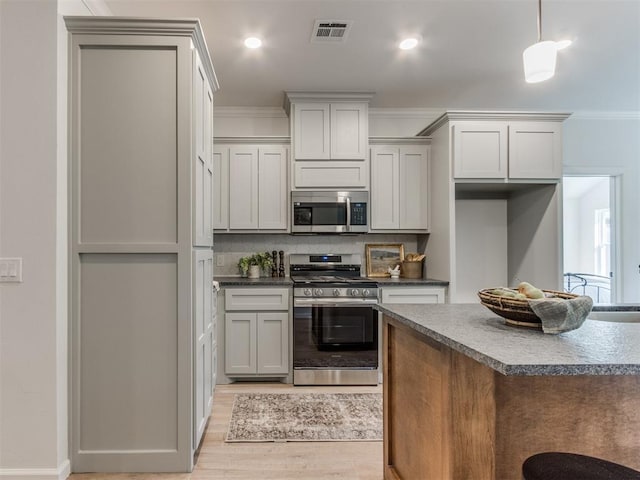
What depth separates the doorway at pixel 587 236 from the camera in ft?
21.0

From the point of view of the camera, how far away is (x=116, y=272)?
6.89 feet

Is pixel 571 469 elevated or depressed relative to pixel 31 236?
depressed

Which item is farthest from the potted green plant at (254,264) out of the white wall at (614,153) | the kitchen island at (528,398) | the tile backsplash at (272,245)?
the white wall at (614,153)

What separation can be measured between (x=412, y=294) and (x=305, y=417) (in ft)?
4.66

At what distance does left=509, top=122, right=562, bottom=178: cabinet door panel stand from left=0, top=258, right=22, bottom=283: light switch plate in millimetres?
3640

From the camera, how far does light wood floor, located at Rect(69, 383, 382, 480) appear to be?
208 cm

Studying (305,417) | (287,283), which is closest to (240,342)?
(287,283)

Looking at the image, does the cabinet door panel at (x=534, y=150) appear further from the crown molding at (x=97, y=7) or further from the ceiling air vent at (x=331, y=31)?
the crown molding at (x=97, y=7)

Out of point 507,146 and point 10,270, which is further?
point 507,146

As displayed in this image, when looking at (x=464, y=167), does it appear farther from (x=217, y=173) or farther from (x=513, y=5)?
(x=217, y=173)

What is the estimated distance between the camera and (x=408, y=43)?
2.87m

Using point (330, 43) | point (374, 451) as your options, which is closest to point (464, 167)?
point (330, 43)

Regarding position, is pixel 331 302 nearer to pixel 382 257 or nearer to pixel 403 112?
pixel 382 257

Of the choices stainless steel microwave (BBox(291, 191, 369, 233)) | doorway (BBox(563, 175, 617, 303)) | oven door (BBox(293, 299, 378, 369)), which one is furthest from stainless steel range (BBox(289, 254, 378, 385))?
doorway (BBox(563, 175, 617, 303))
